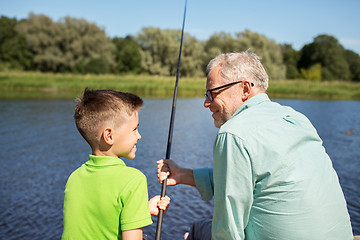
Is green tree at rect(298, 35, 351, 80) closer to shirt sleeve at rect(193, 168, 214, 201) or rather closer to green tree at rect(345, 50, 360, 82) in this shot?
green tree at rect(345, 50, 360, 82)

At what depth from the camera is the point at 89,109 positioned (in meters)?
1.62

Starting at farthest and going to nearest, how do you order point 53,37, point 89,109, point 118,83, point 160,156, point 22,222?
point 53,37 → point 118,83 → point 160,156 → point 22,222 → point 89,109

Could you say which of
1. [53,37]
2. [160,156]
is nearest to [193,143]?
[160,156]

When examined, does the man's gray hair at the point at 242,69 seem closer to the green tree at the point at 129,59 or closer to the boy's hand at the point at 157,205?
the boy's hand at the point at 157,205

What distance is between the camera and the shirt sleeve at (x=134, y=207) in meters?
1.48

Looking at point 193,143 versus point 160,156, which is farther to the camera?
point 193,143

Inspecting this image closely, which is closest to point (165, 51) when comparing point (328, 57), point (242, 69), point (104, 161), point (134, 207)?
point (328, 57)

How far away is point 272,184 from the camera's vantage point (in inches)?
57.6

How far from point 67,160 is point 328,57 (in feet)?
133

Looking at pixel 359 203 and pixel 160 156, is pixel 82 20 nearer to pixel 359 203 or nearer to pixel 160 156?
pixel 160 156

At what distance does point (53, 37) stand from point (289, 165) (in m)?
34.6

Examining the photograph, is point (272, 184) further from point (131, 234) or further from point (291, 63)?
point (291, 63)

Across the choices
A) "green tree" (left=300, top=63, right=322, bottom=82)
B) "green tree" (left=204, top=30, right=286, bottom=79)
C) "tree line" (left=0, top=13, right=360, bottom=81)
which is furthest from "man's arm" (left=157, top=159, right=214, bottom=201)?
"green tree" (left=300, top=63, right=322, bottom=82)

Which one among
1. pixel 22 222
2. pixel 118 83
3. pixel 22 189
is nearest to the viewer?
pixel 22 222
